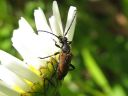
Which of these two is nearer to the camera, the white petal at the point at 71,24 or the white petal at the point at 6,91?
the white petal at the point at 6,91

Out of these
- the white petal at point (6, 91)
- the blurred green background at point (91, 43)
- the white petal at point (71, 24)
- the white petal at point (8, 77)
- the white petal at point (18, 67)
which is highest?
the blurred green background at point (91, 43)

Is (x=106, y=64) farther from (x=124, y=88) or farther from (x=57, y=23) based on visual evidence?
(x=57, y=23)

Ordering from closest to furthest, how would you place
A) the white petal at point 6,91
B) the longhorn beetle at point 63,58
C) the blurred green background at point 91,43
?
the white petal at point 6,91 → the longhorn beetle at point 63,58 → the blurred green background at point 91,43

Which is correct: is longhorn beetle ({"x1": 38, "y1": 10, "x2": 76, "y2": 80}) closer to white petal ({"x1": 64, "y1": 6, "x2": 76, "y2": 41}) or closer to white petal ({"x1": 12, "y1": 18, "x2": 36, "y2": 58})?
white petal ({"x1": 64, "y1": 6, "x2": 76, "y2": 41})

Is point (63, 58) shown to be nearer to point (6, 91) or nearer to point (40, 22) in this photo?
point (40, 22)

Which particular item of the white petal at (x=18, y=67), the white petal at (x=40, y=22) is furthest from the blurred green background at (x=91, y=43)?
the white petal at (x=18, y=67)

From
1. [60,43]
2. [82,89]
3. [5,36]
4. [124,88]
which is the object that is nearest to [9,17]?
[5,36]

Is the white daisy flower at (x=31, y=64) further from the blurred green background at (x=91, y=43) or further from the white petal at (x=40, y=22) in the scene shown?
the blurred green background at (x=91, y=43)
